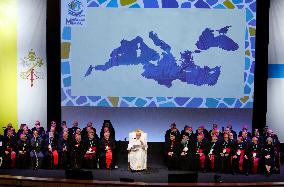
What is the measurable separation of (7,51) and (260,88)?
744 centimetres

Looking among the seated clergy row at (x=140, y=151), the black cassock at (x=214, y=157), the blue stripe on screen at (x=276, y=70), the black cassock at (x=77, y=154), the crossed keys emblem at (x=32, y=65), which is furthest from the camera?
the crossed keys emblem at (x=32, y=65)

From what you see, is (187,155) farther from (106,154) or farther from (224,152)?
(106,154)

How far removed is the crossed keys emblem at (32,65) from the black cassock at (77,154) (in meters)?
2.91

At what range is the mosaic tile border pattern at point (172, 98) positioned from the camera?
A: 1380cm

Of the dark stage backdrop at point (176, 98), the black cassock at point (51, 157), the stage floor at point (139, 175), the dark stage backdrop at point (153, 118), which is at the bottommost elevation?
the stage floor at point (139, 175)

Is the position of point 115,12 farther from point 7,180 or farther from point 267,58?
point 7,180

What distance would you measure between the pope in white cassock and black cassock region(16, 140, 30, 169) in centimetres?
263

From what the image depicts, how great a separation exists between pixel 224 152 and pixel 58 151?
13.8 feet

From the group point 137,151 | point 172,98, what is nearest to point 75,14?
point 172,98

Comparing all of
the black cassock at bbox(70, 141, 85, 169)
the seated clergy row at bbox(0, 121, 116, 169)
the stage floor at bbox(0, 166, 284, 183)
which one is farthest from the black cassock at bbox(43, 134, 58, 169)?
the black cassock at bbox(70, 141, 85, 169)

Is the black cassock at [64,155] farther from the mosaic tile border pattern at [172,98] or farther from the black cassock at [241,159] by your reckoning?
the black cassock at [241,159]

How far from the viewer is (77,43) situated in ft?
45.8

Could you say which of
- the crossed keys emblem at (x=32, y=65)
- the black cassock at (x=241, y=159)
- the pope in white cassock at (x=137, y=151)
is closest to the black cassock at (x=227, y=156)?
the black cassock at (x=241, y=159)

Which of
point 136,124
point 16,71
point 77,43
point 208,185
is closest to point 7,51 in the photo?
point 16,71
